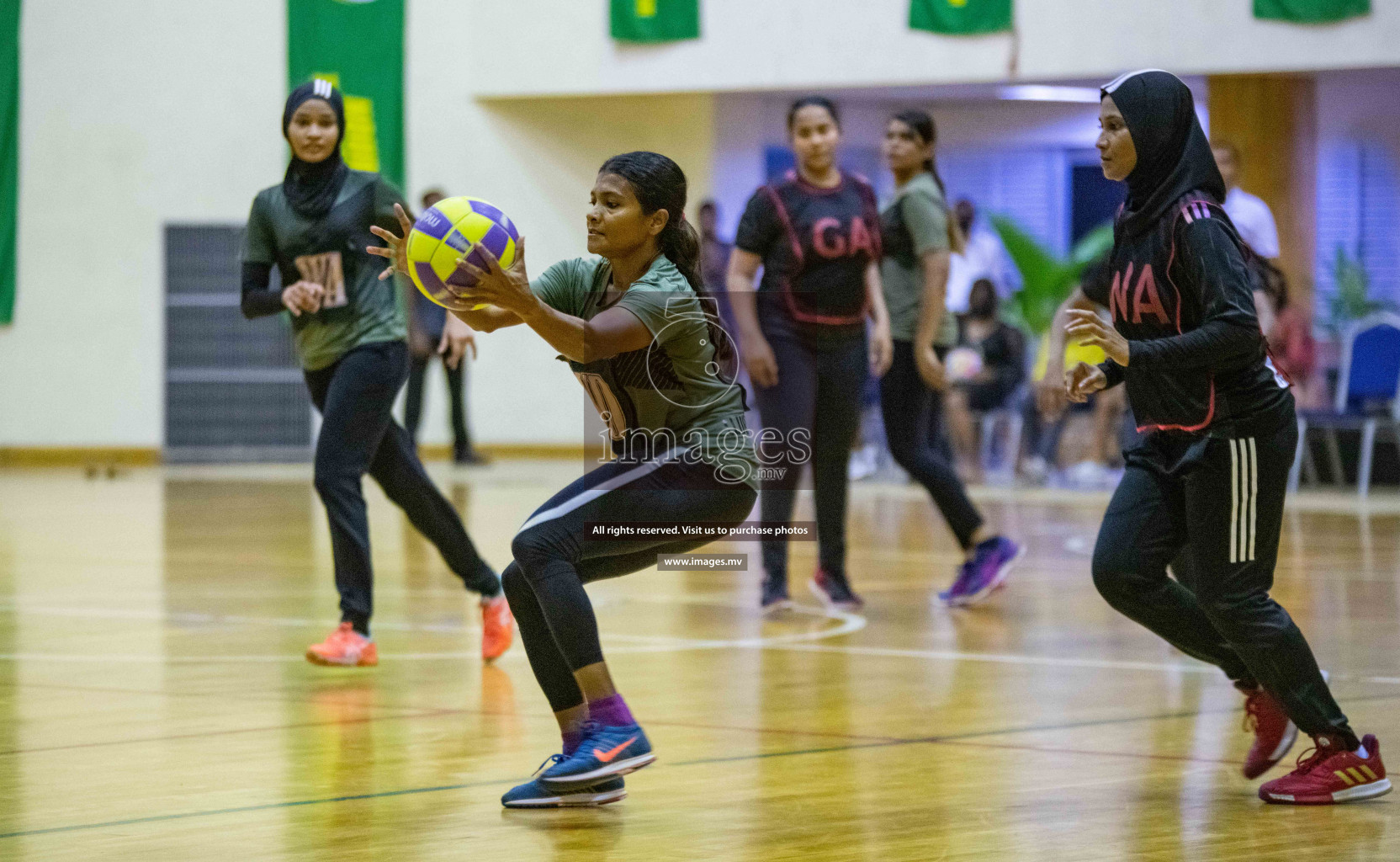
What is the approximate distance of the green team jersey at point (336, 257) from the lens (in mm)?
6227

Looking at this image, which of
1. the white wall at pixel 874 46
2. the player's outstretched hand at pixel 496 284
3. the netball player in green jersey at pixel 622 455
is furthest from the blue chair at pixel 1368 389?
the player's outstretched hand at pixel 496 284

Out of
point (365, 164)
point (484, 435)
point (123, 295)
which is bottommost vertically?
point (484, 435)

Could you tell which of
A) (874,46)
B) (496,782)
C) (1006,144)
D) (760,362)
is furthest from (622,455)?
(1006,144)

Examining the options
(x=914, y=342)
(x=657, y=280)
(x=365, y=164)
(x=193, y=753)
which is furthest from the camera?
(x=365, y=164)

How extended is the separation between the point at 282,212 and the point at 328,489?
99 centimetres

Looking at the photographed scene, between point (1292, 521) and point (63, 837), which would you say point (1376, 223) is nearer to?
point (1292, 521)

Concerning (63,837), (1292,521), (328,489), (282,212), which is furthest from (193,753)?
(1292,521)

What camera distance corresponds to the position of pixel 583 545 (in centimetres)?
417

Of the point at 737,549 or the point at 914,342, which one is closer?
the point at 914,342

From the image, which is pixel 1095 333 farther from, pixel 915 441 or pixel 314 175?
pixel 915 441

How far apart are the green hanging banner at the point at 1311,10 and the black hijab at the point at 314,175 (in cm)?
1117

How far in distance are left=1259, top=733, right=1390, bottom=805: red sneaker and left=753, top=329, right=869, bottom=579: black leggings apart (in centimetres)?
362

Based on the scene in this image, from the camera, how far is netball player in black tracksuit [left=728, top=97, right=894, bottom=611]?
7590 mm

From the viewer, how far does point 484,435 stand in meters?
19.3
